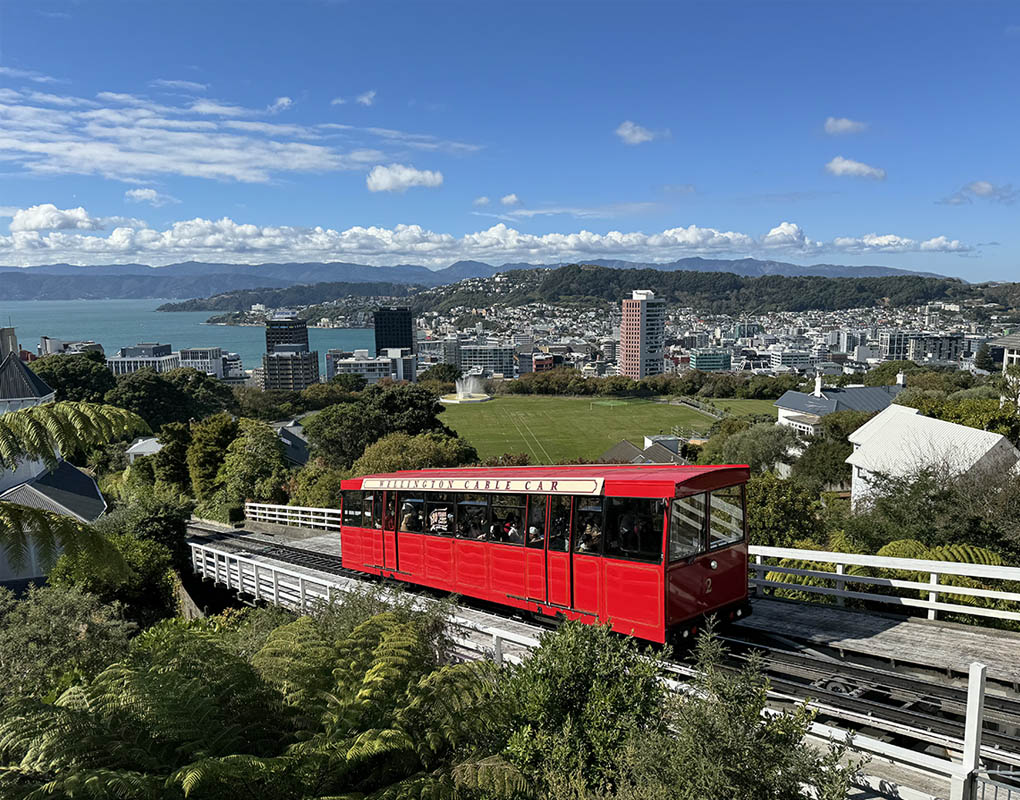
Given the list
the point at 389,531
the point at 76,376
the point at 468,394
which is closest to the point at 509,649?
the point at 389,531

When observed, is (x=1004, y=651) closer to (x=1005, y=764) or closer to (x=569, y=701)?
(x=1005, y=764)

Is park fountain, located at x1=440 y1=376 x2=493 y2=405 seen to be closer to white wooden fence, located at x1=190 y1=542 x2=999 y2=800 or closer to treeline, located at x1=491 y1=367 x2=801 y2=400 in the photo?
treeline, located at x1=491 y1=367 x2=801 y2=400

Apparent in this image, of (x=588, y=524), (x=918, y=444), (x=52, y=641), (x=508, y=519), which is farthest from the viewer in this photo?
(x=918, y=444)

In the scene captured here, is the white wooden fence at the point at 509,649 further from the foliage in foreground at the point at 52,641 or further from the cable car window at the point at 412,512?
the foliage in foreground at the point at 52,641

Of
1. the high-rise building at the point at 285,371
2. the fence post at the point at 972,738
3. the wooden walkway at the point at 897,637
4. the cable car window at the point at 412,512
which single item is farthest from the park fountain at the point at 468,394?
the fence post at the point at 972,738

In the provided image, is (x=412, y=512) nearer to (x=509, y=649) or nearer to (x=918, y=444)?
(x=509, y=649)
